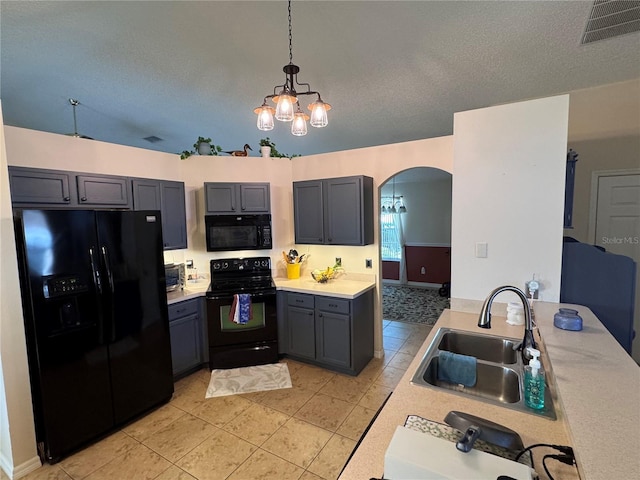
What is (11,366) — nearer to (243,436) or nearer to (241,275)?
(243,436)

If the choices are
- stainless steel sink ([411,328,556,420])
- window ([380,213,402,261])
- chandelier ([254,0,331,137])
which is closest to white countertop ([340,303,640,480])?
stainless steel sink ([411,328,556,420])

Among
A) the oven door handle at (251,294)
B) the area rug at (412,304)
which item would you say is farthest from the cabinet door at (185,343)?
the area rug at (412,304)

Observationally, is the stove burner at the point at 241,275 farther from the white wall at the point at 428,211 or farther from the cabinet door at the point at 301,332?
the white wall at the point at 428,211

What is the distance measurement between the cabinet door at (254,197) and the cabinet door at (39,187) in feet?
5.09

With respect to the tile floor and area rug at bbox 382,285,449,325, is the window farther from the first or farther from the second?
the tile floor

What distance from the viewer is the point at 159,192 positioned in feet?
9.95

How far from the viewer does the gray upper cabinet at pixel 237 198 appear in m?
3.33

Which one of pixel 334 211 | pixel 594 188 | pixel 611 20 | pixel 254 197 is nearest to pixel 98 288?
pixel 254 197

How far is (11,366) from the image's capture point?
6.27 feet

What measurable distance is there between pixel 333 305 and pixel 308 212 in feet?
3.82

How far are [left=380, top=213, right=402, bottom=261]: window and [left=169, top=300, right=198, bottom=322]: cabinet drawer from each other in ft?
18.1

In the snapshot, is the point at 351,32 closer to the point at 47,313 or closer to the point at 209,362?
the point at 47,313

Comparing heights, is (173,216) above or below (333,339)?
above

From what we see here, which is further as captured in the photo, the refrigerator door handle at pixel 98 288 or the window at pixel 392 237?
the window at pixel 392 237
